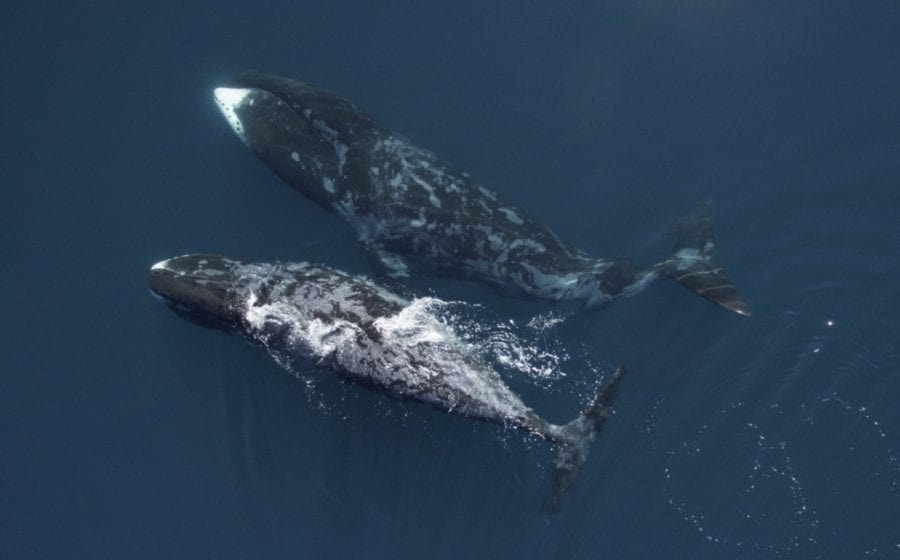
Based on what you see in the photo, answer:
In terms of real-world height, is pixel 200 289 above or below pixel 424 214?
below

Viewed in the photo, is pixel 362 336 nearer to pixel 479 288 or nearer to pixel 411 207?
pixel 411 207

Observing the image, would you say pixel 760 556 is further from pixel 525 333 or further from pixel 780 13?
pixel 780 13

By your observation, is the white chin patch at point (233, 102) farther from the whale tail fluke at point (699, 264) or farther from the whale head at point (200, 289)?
the whale tail fluke at point (699, 264)

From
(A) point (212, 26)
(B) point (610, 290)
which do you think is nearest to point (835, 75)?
(B) point (610, 290)

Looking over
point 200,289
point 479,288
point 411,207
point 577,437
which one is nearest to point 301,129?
point 411,207

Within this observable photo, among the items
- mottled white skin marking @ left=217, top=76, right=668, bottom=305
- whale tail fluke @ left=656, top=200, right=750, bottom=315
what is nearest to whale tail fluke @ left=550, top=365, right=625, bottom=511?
mottled white skin marking @ left=217, top=76, right=668, bottom=305

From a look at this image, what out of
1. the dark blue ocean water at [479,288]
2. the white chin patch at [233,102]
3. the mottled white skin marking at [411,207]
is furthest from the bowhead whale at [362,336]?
the white chin patch at [233,102]
